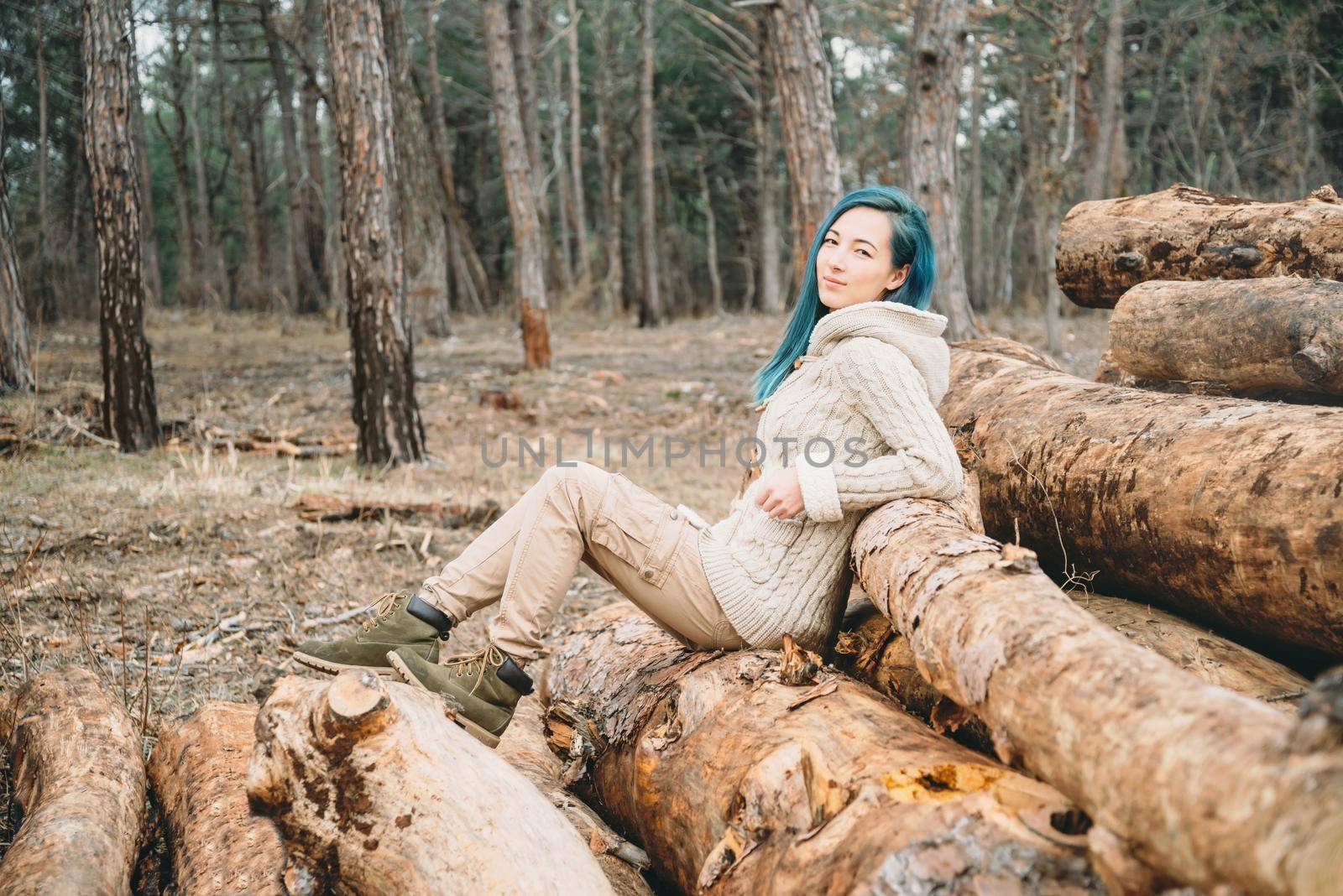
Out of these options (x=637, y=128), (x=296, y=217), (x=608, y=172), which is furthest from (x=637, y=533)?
(x=637, y=128)

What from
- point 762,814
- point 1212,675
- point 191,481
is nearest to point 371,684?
point 762,814

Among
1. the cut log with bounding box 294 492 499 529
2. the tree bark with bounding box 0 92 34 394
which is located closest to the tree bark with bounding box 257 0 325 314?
the tree bark with bounding box 0 92 34 394

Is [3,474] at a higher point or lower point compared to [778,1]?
lower

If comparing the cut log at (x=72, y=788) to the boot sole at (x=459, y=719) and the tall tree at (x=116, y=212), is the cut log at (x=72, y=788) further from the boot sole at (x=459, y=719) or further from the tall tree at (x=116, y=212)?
the tall tree at (x=116, y=212)

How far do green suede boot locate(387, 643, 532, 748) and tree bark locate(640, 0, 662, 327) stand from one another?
49.2 ft

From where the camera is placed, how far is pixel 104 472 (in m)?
Answer: 6.11

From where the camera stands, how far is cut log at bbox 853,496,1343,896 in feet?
3.57

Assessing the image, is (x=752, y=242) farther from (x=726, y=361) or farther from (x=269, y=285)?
(x=726, y=361)

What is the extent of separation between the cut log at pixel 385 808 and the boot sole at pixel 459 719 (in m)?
0.53

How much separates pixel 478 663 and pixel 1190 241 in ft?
10.2

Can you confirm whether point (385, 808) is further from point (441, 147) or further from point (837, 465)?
point (441, 147)

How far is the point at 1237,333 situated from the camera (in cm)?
311

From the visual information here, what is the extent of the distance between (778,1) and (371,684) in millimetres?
6825

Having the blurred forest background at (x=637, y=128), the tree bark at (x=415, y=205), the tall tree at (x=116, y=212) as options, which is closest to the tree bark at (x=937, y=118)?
the blurred forest background at (x=637, y=128)
